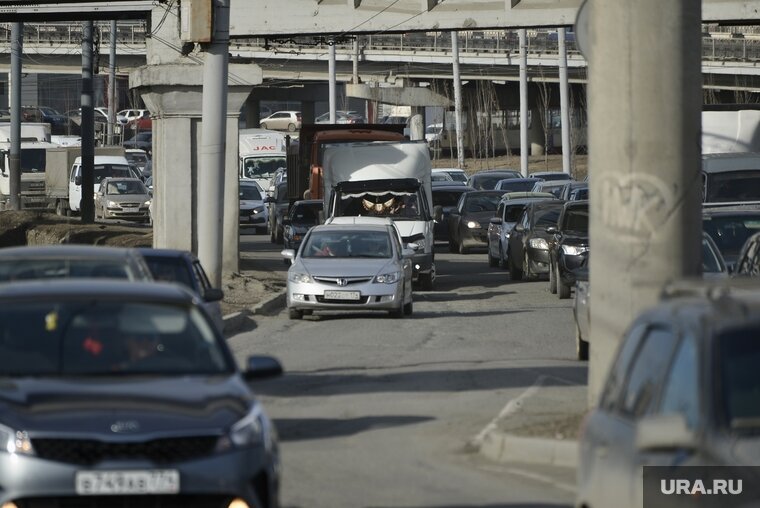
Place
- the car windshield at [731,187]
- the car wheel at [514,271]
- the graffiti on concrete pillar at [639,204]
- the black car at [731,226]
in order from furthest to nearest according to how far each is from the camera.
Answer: the car wheel at [514,271]
the car windshield at [731,187]
the black car at [731,226]
the graffiti on concrete pillar at [639,204]

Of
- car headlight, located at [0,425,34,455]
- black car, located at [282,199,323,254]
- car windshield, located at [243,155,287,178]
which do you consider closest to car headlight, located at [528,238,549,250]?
black car, located at [282,199,323,254]

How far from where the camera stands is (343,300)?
919 inches

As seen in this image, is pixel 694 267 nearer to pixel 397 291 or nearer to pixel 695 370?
pixel 695 370

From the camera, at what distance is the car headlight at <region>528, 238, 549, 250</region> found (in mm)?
30797

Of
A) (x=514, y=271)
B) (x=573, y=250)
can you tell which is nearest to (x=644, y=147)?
(x=573, y=250)

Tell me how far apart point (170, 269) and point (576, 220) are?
44.7 ft

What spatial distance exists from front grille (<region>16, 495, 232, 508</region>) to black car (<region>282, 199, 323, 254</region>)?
101ft

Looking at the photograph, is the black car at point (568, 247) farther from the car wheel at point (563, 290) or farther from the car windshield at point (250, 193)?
the car windshield at point (250, 193)

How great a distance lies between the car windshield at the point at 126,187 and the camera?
56344 mm

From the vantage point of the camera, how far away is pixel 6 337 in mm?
8555

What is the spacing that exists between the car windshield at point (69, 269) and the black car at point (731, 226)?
11.8 m

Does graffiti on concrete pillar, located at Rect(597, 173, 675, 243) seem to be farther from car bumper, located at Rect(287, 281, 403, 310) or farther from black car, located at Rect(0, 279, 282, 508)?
car bumper, located at Rect(287, 281, 403, 310)

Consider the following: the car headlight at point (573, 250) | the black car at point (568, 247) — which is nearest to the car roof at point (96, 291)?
the black car at point (568, 247)

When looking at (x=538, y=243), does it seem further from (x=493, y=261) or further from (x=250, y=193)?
(x=250, y=193)
